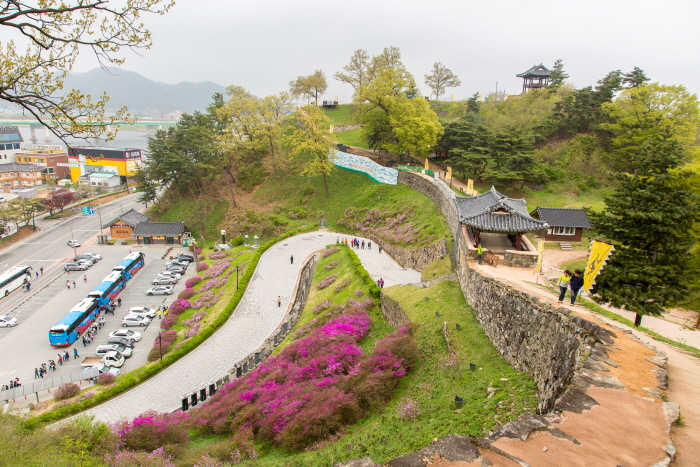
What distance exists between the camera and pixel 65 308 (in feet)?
114

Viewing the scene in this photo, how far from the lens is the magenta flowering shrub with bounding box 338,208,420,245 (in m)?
32.9

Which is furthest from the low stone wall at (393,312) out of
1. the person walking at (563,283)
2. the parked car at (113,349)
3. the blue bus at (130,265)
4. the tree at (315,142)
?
the blue bus at (130,265)

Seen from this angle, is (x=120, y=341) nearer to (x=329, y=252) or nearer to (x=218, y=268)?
(x=218, y=268)

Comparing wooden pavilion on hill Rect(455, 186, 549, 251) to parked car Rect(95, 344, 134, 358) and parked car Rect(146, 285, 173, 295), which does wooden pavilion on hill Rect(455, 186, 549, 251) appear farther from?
parked car Rect(146, 285, 173, 295)

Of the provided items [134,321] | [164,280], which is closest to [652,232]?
[134,321]

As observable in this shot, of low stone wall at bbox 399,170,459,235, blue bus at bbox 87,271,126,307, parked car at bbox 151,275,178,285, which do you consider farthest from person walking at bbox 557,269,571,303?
parked car at bbox 151,275,178,285

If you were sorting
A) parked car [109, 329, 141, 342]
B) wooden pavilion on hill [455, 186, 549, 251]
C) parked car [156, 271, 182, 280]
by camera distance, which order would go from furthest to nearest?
parked car [156, 271, 182, 280] < parked car [109, 329, 141, 342] < wooden pavilion on hill [455, 186, 549, 251]

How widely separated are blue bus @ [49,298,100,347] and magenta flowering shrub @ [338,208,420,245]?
77.5ft

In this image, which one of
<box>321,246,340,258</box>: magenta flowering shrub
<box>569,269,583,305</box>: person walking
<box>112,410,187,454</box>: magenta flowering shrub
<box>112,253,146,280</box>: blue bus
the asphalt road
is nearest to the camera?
<box>569,269,583,305</box>: person walking

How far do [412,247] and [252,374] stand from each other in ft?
53.1

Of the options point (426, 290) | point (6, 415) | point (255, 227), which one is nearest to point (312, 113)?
point (255, 227)

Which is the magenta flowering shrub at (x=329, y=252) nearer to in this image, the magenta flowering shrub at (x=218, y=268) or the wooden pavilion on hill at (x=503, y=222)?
the magenta flowering shrub at (x=218, y=268)

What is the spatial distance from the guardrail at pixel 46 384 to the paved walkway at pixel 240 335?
15.6 ft

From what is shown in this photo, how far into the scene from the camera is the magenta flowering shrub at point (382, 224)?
1297 inches
